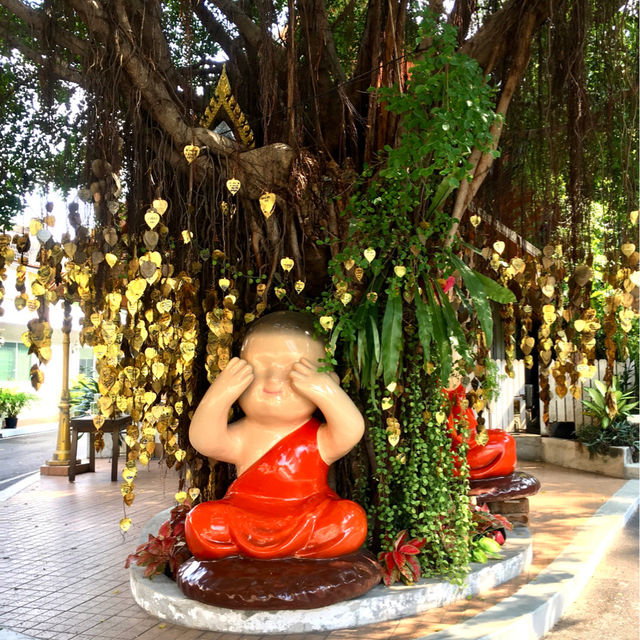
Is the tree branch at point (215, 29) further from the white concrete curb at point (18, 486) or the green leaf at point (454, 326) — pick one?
the white concrete curb at point (18, 486)

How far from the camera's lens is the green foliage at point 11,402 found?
18.9 metres

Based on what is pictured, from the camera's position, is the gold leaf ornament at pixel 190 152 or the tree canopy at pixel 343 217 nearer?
the tree canopy at pixel 343 217

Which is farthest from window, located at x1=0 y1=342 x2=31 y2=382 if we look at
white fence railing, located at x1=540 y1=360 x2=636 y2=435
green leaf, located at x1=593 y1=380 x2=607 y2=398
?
green leaf, located at x1=593 y1=380 x2=607 y2=398

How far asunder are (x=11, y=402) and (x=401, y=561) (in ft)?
59.4

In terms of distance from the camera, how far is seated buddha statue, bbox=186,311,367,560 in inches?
147

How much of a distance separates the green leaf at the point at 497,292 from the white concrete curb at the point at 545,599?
69.9 inches

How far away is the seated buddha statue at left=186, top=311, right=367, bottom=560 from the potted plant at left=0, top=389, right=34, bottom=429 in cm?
A: 1718

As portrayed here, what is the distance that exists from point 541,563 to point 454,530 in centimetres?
114

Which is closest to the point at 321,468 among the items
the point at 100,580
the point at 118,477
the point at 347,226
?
the point at 347,226

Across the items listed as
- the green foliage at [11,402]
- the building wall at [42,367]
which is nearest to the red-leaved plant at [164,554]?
the building wall at [42,367]

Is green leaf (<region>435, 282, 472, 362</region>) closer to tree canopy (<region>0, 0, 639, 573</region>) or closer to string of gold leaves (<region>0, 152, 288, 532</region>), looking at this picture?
tree canopy (<region>0, 0, 639, 573</region>)

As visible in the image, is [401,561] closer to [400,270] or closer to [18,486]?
[400,270]

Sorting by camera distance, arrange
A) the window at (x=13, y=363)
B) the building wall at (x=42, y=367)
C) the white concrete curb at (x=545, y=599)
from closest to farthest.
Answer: the white concrete curb at (x=545, y=599)
the building wall at (x=42, y=367)
the window at (x=13, y=363)

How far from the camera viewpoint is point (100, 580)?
184 inches
